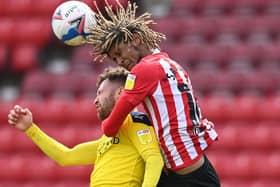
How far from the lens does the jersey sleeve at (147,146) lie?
4602 millimetres

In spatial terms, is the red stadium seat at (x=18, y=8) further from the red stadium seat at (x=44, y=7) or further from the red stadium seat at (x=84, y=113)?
the red stadium seat at (x=84, y=113)

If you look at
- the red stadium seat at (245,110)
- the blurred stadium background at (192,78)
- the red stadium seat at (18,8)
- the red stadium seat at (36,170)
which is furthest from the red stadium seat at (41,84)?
the red stadium seat at (245,110)

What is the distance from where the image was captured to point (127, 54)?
4777 mm

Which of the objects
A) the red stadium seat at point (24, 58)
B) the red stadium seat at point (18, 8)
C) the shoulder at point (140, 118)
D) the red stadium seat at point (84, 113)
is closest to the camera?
the shoulder at point (140, 118)

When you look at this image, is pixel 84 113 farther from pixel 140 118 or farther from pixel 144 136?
pixel 144 136

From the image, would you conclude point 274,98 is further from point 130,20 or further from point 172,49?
point 130,20

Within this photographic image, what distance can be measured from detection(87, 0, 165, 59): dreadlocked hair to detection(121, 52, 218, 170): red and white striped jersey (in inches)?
4.6

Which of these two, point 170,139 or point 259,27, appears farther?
point 259,27

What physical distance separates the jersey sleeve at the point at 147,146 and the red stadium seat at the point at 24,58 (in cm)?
608

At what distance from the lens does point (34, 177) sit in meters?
9.77

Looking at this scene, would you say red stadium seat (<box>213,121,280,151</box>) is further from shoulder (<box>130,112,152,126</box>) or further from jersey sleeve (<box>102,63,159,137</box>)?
jersey sleeve (<box>102,63,159,137</box>)

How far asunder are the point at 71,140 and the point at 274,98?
75.8 inches

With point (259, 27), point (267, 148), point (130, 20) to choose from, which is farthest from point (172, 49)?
point (130, 20)

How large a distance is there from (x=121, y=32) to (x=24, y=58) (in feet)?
20.0
